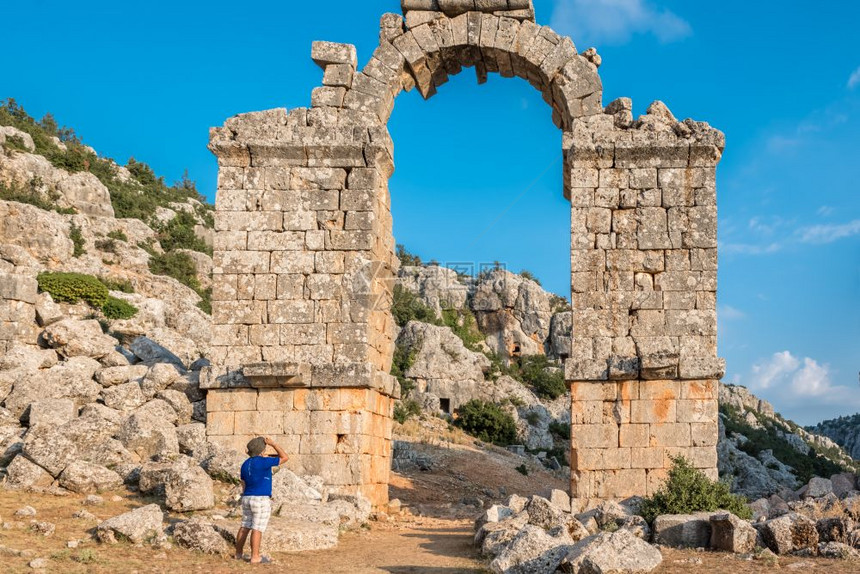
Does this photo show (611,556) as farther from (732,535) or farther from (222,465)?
(222,465)

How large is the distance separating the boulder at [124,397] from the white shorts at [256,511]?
16.0 ft

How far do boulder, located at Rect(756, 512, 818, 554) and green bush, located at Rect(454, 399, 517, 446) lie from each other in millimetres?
21945

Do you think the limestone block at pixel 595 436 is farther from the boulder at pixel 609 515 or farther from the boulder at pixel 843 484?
the boulder at pixel 843 484

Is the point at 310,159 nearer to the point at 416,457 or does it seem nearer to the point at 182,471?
the point at 182,471

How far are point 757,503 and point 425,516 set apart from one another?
4.59m

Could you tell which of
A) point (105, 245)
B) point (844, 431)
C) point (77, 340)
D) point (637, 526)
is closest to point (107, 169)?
point (105, 245)

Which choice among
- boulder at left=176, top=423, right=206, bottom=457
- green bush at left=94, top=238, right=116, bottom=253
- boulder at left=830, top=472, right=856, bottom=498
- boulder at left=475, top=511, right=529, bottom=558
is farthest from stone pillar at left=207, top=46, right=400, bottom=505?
green bush at left=94, top=238, right=116, bottom=253

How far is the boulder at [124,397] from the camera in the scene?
1105 cm

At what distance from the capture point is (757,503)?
10406 millimetres

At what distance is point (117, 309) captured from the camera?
21641mm

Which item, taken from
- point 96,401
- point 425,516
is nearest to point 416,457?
point 425,516

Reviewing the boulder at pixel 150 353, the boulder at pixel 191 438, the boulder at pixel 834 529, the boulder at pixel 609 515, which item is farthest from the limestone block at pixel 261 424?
the boulder at pixel 834 529

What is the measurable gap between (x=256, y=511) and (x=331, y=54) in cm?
696

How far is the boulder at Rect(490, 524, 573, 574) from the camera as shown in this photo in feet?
20.2
